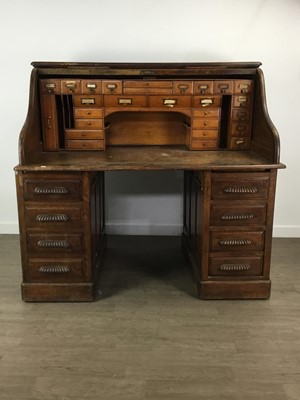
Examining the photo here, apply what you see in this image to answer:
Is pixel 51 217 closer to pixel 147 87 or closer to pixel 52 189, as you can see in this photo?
pixel 52 189

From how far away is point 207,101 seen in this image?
285cm

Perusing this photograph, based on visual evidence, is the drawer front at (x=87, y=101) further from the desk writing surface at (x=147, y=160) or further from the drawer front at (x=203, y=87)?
the drawer front at (x=203, y=87)

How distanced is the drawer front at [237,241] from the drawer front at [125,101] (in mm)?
958

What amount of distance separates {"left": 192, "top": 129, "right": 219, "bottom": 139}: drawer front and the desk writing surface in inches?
4.4

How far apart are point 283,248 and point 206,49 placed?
162 cm

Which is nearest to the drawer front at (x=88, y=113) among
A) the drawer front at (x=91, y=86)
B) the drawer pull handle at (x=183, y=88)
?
the drawer front at (x=91, y=86)

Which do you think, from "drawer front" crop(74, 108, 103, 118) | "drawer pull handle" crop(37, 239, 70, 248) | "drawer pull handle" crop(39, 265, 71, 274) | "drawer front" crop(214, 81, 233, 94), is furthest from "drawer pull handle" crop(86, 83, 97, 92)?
"drawer pull handle" crop(39, 265, 71, 274)

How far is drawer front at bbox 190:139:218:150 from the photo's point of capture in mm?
2906

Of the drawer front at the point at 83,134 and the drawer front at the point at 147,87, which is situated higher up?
the drawer front at the point at 147,87

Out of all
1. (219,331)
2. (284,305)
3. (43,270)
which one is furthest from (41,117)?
(284,305)

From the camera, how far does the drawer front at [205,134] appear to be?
289 cm

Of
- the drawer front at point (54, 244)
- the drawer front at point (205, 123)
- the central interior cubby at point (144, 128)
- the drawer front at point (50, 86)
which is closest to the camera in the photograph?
the drawer front at point (54, 244)

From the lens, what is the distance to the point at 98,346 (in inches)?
84.0

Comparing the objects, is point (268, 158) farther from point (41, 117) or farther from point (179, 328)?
point (41, 117)
